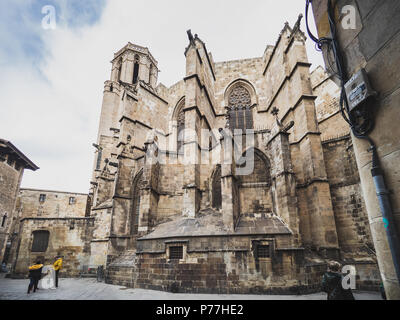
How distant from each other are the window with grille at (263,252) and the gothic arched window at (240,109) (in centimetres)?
953

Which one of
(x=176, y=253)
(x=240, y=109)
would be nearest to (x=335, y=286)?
(x=176, y=253)

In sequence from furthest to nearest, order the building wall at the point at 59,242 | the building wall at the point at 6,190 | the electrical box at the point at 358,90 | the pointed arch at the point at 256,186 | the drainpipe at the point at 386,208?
the building wall at the point at 59,242, the building wall at the point at 6,190, the pointed arch at the point at 256,186, the electrical box at the point at 358,90, the drainpipe at the point at 386,208

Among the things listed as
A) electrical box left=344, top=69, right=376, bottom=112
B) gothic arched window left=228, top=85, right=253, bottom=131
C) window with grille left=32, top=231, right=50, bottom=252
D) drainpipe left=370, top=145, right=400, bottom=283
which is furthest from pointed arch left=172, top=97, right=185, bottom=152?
drainpipe left=370, top=145, right=400, bottom=283

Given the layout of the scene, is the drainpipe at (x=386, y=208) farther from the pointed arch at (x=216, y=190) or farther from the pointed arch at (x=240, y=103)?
the pointed arch at (x=240, y=103)

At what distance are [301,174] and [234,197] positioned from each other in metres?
3.65

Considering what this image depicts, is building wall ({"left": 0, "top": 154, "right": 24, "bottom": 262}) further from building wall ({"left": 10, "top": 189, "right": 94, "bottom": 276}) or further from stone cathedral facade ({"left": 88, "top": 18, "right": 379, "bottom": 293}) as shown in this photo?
stone cathedral facade ({"left": 88, "top": 18, "right": 379, "bottom": 293})

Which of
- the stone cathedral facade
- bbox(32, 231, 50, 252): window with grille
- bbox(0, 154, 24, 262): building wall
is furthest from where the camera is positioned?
bbox(32, 231, 50, 252): window with grille

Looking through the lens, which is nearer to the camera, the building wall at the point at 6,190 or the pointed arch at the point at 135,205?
the building wall at the point at 6,190

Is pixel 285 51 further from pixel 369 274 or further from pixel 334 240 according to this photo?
pixel 369 274

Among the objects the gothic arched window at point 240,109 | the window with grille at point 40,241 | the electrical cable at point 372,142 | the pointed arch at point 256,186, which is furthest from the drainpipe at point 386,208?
the window with grille at point 40,241

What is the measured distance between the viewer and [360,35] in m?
2.72

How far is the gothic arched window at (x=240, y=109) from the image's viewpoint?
16359 mm

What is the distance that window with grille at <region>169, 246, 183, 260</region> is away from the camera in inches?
355

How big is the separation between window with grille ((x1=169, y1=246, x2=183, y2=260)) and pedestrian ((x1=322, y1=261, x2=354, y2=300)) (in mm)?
6400
